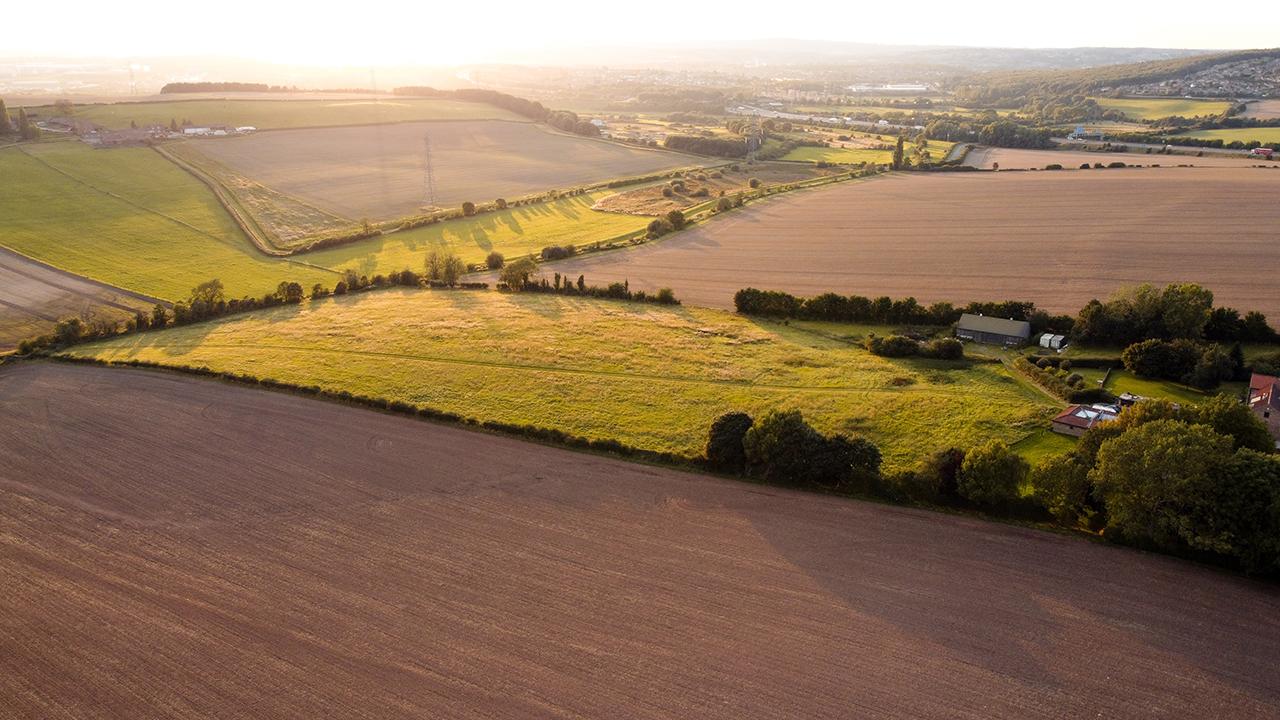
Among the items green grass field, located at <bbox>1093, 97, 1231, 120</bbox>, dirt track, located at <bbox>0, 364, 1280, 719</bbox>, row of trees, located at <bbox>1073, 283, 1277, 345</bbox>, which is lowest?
dirt track, located at <bbox>0, 364, 1280, 719</bbox>

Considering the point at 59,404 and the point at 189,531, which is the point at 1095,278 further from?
the point at 59,404

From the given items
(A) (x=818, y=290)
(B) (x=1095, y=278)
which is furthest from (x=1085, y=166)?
(A) (x=818, y=290)

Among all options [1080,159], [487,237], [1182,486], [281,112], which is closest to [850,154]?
[1080,159]

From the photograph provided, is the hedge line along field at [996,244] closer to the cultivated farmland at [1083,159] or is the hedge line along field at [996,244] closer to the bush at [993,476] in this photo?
the cultivated farmland at [1083,159]

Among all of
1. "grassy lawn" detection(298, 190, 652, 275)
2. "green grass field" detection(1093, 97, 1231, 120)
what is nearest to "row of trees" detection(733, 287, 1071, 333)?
"grassy lawn" detection(298, 190, 652, 275)

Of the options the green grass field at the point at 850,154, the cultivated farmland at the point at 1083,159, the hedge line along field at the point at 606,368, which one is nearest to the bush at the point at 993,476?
the hedge line along field at the point at 606,368

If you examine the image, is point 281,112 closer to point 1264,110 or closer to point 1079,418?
point 1079,418

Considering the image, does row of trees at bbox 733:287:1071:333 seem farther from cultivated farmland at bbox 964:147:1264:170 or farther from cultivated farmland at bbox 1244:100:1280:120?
cultivated farmland at bbox 1244:100:1280:120
